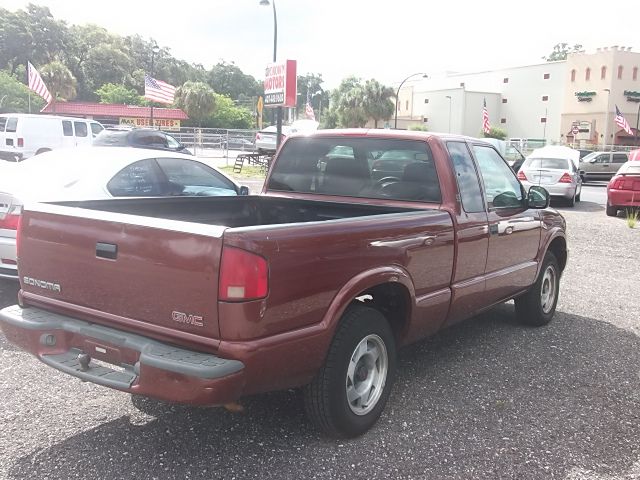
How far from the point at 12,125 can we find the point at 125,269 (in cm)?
1850

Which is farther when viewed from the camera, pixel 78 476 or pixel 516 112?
pixel 516 112

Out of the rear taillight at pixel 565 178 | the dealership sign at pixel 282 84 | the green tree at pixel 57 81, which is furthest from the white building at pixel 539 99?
the dealership sign at pixel 282 84

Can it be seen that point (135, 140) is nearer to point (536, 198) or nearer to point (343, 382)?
point (536, 198)

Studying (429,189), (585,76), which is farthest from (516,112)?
(429,189)

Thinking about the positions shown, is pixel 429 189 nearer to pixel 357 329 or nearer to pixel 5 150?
pixel 357 329

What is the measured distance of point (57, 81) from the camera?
6406 centimetres

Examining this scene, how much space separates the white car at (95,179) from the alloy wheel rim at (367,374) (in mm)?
3209

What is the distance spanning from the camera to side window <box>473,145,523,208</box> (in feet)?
16.3

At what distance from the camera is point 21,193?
577cm

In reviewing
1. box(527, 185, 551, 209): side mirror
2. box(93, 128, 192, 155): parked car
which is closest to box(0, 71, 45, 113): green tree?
box(93, 128, 192, 155): parked car

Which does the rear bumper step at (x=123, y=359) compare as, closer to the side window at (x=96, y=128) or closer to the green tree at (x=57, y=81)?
the side window at (x=96, y=128)

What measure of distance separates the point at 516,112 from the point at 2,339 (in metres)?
73.9

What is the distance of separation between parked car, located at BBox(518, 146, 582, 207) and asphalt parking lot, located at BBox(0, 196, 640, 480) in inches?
515

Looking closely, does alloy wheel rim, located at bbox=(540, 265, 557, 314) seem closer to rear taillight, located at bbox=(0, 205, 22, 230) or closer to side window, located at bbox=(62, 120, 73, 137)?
rear taillight, located at bbox=(0, 205, 22, 230)
